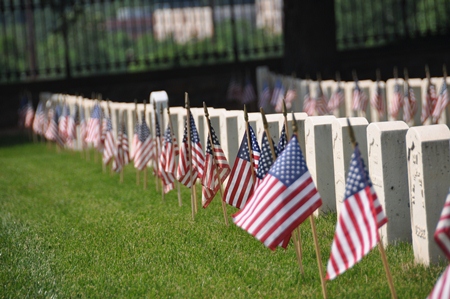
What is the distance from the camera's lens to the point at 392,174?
24.4 feet

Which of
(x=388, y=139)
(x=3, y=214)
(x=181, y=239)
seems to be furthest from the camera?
(x=3, y=214)

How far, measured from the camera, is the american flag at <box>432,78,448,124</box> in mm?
13060

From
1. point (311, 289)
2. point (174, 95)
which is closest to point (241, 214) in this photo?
point (311, 289)

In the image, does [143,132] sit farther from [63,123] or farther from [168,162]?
[63,123]

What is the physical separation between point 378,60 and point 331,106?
8.90 meters

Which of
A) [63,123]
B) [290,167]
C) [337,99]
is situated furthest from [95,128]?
[290,167]

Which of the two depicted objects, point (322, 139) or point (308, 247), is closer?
point (308, 247)

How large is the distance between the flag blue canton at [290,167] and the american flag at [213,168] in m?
2.67

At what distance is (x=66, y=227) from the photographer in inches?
374

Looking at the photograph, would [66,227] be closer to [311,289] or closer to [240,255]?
[240,255]

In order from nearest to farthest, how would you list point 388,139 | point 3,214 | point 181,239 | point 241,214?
point 241,214 → point 388,139 → point 181,239 → point 3,214

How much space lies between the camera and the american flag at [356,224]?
570 centimetres

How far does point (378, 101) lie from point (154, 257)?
8.05 meters

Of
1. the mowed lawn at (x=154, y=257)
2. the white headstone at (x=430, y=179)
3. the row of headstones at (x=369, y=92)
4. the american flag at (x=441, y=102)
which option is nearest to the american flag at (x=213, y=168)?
the mowed lawn at (x=154, y=257)
